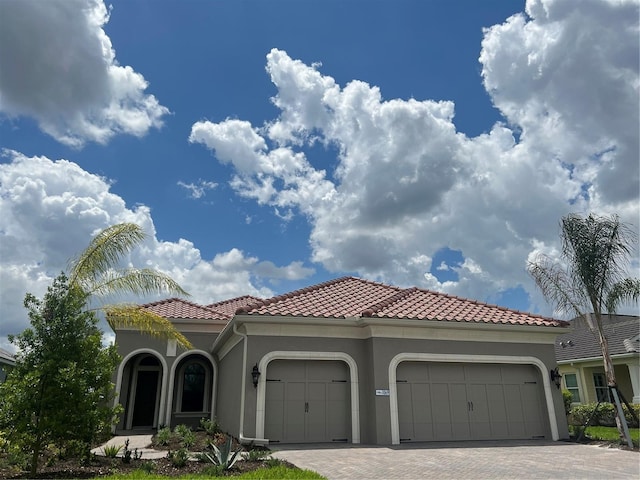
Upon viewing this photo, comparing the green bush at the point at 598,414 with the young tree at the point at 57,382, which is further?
the green bush at the point at 598,414

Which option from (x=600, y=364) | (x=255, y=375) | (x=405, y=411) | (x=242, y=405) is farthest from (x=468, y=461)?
→ (x=600, y=364)

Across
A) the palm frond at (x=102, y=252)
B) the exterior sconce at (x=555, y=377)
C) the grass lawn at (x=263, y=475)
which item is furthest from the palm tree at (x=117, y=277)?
the exterior sconce at (x=555, y=377)

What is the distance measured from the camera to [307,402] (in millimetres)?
12734

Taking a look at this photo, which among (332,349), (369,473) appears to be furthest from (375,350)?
(369,473)

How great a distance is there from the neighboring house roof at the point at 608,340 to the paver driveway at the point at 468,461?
11.1 m

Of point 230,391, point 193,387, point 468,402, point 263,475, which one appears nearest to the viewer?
point 263,475

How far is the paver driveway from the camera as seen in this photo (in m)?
Result: 8.15

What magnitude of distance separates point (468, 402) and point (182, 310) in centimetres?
1290

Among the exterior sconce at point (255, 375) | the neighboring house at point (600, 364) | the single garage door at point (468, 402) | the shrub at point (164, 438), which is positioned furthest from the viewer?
the neighboring house at point (600, 364)

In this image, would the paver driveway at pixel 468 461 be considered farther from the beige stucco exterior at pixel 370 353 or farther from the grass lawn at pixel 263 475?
the beige stucco exterior at pixel 370 353

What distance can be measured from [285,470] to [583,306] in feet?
37.7

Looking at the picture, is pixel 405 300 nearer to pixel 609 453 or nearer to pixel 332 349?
pixel 332 349

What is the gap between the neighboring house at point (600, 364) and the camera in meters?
21.1

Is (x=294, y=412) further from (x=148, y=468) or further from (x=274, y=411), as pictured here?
(x=148, y=468)
